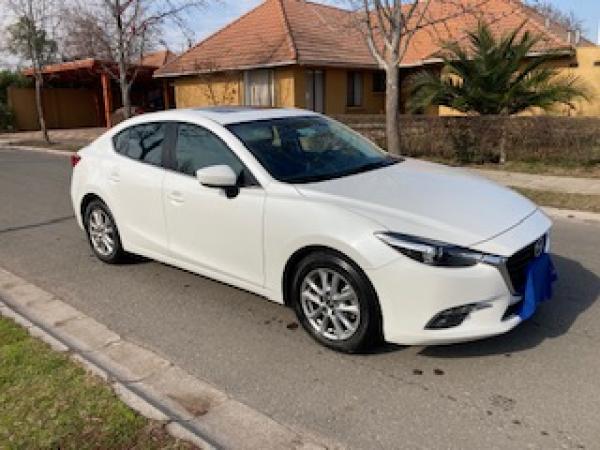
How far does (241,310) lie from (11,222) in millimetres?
5196

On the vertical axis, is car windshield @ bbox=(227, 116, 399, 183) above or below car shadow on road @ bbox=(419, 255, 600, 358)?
above

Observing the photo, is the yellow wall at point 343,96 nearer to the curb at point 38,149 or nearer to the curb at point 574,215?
the curb at point 38,149

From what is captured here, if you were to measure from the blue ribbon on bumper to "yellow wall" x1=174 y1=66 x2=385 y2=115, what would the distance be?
16234 millimetres

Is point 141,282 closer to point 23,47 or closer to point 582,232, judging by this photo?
point 582,232

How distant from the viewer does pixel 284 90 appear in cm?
1961

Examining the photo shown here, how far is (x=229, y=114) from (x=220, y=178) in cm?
95

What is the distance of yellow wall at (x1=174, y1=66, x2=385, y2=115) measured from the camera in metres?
19.4

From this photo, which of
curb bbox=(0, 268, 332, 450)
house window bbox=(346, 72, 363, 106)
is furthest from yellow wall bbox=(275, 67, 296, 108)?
curb bbox=(0, 268, 332, 450)

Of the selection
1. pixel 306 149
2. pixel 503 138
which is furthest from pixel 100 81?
pixel 306 149

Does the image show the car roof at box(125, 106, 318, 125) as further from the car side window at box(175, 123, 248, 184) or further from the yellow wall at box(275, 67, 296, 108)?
the yellow wall at box(275, 67, 296, 108)

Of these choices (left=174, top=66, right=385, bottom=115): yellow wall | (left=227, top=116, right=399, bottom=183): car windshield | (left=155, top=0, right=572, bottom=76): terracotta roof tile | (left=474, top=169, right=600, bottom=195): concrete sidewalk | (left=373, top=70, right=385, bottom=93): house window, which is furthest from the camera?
(left=373, top=70, right=385, bottom=93): house window

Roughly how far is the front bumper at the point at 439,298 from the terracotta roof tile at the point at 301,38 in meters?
16.0

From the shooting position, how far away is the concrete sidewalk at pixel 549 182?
928 cm

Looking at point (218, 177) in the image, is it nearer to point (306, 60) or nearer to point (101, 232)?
point (101, 232)
